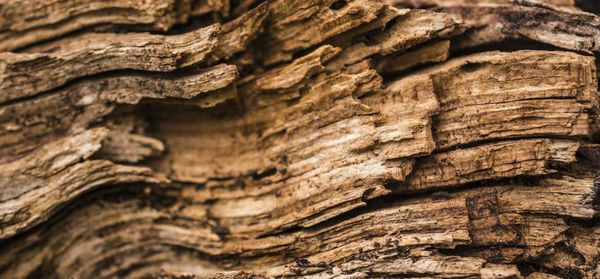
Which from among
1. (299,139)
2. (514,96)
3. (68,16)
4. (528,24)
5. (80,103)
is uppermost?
(68,16)

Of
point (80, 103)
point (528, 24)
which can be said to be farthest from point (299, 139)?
point (528, 24)


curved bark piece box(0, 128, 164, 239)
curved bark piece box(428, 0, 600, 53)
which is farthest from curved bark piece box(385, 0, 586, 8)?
curved bark piece box(0, 128, 164, 239)

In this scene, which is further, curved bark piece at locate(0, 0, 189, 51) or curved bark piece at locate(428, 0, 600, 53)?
curved bark piece at locate(0, 0, 189, 51)

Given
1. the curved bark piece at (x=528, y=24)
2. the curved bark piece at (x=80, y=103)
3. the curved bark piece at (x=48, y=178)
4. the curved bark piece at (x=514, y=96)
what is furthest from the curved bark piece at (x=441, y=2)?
the curved bark piece at (x=48, y=178)

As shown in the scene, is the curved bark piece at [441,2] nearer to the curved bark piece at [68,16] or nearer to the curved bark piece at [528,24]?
the curved bark piece at [528,24]

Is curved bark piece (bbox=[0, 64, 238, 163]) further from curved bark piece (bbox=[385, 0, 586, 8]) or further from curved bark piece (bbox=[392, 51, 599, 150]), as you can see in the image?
curved bark piece (bbox=[385, 0, 586, 8])

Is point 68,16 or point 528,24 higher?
point 68,16

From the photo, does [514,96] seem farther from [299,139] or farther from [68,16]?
[68,16]
